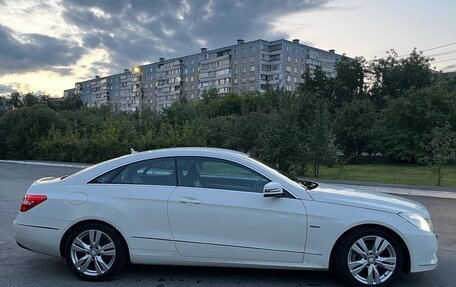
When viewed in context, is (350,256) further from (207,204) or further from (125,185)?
(125,185)

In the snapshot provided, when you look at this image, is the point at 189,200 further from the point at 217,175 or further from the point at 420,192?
the point at 420,192

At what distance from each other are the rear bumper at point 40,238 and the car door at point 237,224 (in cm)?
136

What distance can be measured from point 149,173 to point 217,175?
784 mm

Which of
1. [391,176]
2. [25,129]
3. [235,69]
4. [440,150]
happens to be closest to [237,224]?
[440,150]

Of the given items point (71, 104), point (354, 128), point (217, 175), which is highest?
point (71, 104)

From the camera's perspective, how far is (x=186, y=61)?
4798 inches

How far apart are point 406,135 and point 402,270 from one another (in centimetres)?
2808

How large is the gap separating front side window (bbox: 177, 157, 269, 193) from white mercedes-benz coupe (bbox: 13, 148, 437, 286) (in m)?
0.01

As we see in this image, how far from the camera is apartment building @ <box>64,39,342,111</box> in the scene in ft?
334

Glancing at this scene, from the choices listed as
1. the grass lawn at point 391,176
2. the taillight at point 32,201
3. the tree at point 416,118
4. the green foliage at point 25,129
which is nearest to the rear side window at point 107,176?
the taillight at point 32,201

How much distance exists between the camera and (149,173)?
4.96 meters

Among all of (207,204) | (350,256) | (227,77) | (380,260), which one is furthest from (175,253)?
(227,77)

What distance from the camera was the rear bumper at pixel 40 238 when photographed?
4852 millimetres

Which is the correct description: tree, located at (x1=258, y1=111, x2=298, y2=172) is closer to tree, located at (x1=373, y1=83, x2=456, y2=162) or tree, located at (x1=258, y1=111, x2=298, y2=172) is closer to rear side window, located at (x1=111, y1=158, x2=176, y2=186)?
rear side window, located at (x1=111, y1=158, x2=176, y2=186)
